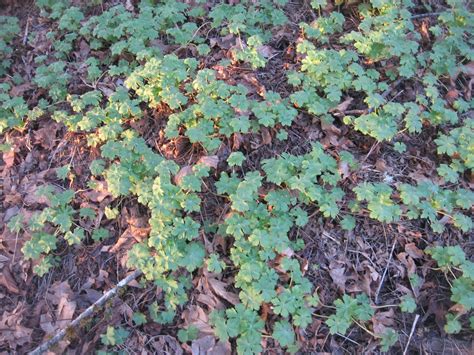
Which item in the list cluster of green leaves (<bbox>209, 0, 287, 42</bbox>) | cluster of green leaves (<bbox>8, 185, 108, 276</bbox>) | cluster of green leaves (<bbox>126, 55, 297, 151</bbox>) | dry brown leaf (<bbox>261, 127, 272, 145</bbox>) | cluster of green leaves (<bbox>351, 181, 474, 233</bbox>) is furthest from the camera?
cluster of green leaves (<bbox>209, 0, 287, 42</bbox>)

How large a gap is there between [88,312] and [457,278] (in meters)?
3.06

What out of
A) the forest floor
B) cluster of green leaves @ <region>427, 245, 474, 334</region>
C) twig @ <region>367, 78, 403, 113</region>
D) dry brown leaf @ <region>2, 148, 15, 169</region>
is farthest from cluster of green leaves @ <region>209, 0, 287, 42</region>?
cluster of green leaves @ <region>427, 245, 474, 334</region>

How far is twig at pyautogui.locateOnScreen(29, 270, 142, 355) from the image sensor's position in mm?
3688

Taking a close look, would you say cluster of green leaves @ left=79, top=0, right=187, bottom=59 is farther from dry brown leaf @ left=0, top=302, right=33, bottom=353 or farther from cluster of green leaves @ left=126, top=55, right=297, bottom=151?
dry brown leaf @ left=0, top=302, right=33, bottom=353

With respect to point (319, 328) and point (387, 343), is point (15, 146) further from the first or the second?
point (387, 343)

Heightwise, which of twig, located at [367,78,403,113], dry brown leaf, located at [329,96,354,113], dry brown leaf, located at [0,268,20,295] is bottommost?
dry brown leaf, located at [0,268,20,295]

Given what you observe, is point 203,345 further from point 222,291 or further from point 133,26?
point 133,26

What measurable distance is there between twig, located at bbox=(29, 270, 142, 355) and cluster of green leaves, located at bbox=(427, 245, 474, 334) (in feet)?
8.32

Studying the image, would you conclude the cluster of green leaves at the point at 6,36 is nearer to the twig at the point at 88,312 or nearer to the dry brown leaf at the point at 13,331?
the dry brown leaf at the point at 13,331

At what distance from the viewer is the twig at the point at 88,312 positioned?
3688 millimetres

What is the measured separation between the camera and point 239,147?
14.5ft

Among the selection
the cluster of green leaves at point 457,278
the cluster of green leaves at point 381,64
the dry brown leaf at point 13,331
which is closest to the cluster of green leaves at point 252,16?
the cluster of green leaves at point 381,64

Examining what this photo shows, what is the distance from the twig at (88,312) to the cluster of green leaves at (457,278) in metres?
2.54

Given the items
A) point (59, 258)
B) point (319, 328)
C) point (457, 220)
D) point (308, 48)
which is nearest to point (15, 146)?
point (59, 258)
